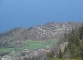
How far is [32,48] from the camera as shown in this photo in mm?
62875

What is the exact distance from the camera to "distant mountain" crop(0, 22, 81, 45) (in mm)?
76188

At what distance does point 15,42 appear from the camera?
73.4 meters

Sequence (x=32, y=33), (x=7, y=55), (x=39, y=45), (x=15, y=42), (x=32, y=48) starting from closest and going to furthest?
(x=7, y=55)
(x=32, y=48)
(x=39, y=45)
(x=15, y=42)
(x=32, y=33)

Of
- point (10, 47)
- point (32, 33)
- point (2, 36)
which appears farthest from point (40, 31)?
point (10, 47)

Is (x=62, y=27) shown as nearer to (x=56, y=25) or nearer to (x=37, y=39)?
(x=56, y=25)

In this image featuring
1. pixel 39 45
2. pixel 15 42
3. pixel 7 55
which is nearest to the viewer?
pixel 7 55

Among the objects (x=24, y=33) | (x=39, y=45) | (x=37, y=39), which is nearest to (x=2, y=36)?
(x=24, y=33)

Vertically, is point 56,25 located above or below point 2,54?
above

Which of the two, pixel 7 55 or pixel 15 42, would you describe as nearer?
pixel 7 55

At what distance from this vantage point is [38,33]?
3135 inches

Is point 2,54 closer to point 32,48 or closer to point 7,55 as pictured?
point 7,55

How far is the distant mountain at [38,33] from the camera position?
7619 cm

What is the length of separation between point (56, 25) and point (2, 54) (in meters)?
26.9

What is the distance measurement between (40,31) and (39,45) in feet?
52.0
